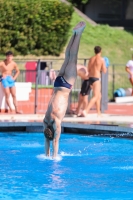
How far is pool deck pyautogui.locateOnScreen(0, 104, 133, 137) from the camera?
48.9ft

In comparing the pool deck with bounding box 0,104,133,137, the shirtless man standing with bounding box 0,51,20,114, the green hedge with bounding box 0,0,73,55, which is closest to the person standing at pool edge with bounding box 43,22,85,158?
the pool deck with bounding box 0,104,133,137

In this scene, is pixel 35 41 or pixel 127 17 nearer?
pixel 35 41

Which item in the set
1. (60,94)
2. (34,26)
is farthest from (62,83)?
(34,26)

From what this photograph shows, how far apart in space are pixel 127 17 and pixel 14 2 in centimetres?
1005

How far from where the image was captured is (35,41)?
92.6 feet

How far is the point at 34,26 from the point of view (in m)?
28.0

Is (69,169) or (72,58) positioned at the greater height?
(72,58)

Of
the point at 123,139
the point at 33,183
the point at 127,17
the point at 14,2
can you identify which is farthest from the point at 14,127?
the point at 127,17

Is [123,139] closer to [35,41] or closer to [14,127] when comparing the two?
[14,127]

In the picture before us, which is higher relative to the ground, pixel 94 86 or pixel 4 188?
pixel 4 188

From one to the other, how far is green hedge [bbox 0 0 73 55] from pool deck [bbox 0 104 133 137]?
9975mm

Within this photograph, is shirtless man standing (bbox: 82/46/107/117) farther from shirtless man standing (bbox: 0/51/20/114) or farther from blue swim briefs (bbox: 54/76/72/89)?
blue swim briefs (bbox: 54/76/72/89)

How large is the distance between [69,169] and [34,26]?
692 inches

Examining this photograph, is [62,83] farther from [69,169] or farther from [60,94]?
[69,169]
